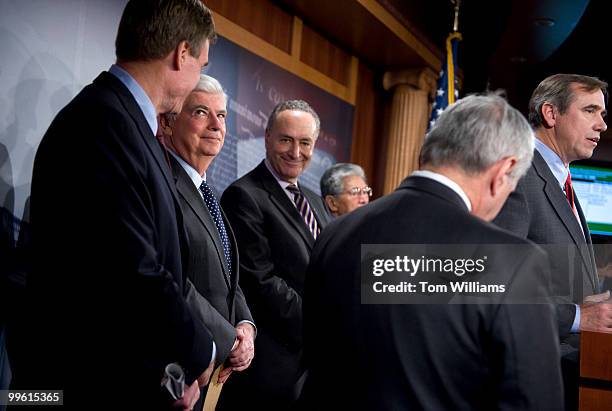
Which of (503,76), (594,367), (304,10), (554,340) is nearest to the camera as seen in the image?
(554,340)

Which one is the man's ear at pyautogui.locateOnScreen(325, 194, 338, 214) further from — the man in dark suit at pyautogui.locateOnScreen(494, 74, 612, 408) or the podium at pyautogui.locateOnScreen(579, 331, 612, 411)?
the podium at pyautogui.locateOnScreen(579, 331, 612, 411)

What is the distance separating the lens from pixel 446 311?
120 centimetres

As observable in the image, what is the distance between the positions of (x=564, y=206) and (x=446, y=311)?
3.64 feet

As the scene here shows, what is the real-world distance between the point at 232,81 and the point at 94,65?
1336 millimetres

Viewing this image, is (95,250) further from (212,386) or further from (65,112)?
(212,386)

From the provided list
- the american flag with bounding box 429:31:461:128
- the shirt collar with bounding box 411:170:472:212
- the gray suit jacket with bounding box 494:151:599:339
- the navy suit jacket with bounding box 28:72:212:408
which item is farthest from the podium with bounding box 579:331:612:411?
the american flag with bounding box 429:31:461:128

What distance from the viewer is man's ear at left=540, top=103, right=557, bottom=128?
7.55 ft

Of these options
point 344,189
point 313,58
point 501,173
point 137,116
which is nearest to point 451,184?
point 501,173

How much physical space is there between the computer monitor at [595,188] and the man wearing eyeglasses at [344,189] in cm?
151

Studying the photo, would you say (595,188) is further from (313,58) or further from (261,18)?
(261,18)

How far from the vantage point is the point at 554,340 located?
47.1 inches

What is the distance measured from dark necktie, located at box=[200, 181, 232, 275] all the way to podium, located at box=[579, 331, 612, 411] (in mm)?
1072

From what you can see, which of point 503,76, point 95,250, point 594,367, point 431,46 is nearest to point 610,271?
Result: point 594,367

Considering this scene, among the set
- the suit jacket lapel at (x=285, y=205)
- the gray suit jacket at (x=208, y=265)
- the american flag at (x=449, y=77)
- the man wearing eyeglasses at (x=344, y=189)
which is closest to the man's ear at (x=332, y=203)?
the man wearing eyeglasses at (x=344, y=189)
